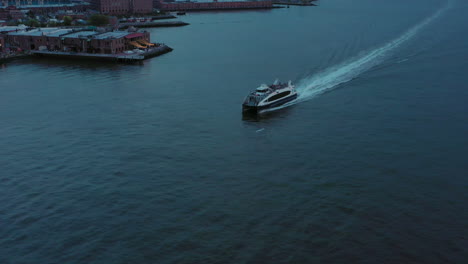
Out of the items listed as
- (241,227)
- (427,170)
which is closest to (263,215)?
(241,227)

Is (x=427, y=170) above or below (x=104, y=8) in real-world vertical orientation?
below

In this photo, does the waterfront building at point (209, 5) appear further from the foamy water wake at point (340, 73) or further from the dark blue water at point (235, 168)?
the dark blue water at point (235, 168)

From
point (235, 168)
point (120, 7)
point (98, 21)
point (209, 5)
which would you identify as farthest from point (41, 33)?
point (209, 5)

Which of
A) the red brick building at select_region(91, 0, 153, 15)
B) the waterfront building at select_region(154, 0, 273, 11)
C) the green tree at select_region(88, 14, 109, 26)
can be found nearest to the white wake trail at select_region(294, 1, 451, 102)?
the green tree at select_region(88, 14, 109, 26)

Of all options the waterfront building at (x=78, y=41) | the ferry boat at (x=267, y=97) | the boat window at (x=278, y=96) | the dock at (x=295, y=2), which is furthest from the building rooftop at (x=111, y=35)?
the dock at (x=295, y=2)

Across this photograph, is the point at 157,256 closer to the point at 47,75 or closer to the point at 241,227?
the point at 241,227

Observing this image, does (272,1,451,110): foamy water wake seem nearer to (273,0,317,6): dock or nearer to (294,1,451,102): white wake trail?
(294,1,451,102): white wake trail

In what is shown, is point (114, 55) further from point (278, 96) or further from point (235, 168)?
point (235, 168)

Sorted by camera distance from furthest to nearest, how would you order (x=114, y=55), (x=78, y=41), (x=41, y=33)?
1. (x=41, y=33)
2. (x=78, y=41)
3. (x=114, y=55)
